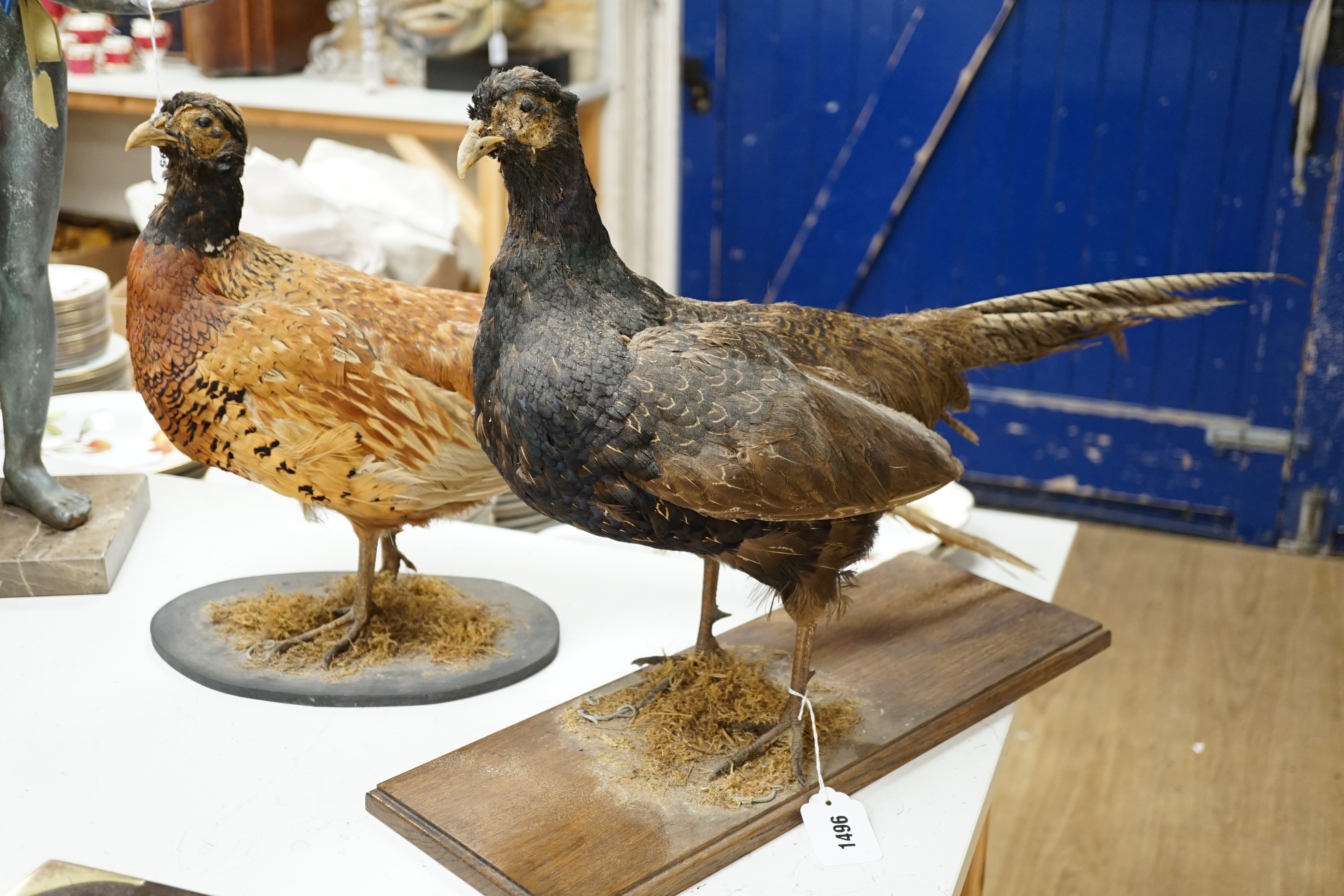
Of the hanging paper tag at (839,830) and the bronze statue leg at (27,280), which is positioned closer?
the hanging paper tag at (839,830)

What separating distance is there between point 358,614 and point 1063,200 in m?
2.64

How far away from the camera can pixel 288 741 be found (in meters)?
1.61

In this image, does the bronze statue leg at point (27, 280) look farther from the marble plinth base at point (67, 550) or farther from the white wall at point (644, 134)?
the white wall at point (644, 134)

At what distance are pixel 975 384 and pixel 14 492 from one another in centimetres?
272

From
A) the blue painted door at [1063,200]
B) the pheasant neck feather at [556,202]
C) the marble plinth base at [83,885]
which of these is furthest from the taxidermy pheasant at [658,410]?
the blue painted door at [1063,200]

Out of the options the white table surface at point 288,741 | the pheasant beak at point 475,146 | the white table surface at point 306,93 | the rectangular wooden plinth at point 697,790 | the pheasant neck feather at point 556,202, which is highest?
the pheasant beak at point 475,146

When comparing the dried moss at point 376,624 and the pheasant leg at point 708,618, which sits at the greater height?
the pheasant leg at point 708,618

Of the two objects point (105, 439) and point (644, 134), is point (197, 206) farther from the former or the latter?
point (644, 134)

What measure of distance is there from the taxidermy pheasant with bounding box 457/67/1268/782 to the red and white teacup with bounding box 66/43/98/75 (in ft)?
9.90

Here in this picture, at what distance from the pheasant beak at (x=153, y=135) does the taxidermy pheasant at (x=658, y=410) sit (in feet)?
1.45

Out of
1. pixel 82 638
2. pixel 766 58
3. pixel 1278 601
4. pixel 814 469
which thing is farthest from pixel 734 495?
pixel 766 58

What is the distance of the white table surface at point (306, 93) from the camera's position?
11.5 feet

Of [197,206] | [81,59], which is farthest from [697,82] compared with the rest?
[197,206]

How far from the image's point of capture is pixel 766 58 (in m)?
3.88
